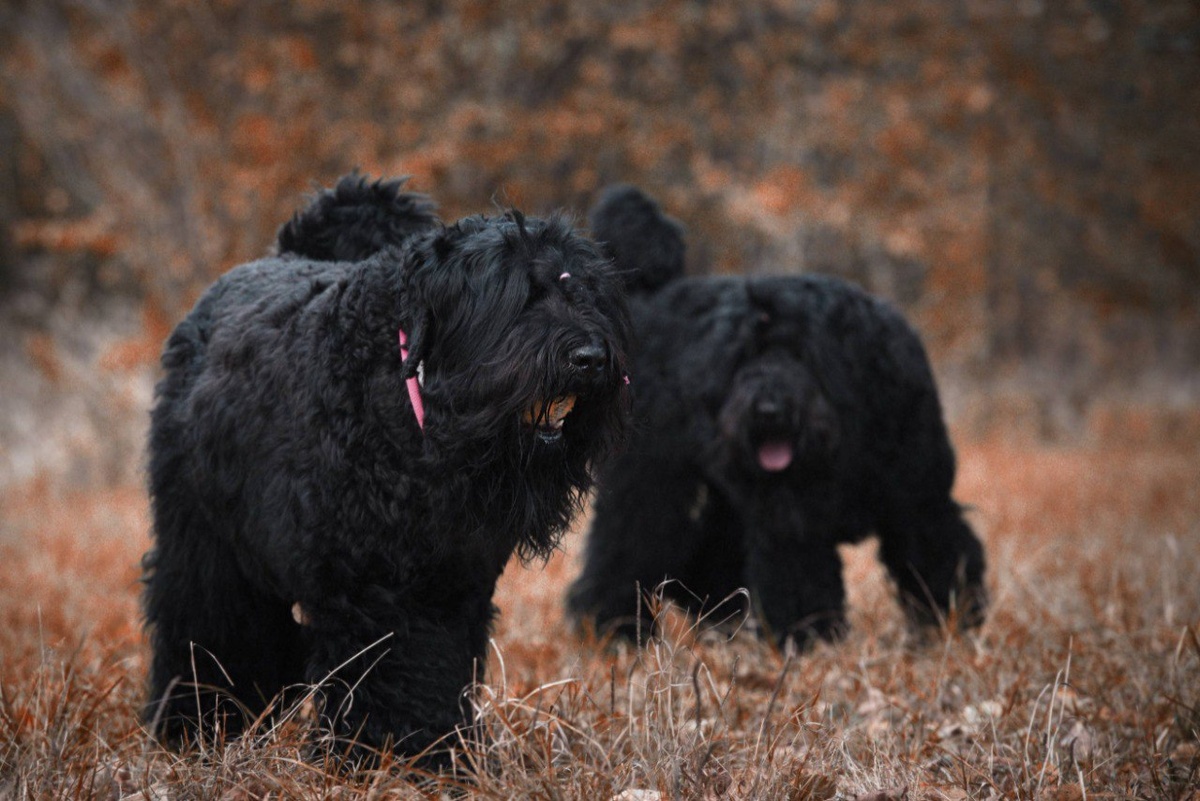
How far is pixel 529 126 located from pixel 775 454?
5.85 metres

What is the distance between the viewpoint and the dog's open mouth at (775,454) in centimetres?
444

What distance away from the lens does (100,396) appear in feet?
35.2

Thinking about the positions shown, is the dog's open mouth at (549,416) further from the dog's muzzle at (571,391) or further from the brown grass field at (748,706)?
the brown grass field at (748,706)

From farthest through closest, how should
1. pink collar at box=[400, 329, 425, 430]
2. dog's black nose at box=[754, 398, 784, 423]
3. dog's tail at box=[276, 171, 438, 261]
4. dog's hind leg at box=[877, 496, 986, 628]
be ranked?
1. dog's hind leg at box=[877, 496, 986, 628]
2. dog's black nose at box=[754, 398, 784, 423]
3. dog's tail at box=[276, 171, 438, 261]
4. pink collar at box=[400, 329, 425, 430]

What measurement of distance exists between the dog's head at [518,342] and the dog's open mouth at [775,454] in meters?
1.76

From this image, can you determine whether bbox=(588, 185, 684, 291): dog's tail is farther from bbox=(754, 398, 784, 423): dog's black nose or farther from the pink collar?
the pink collar

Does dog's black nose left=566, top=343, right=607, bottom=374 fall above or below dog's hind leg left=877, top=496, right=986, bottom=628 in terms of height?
above

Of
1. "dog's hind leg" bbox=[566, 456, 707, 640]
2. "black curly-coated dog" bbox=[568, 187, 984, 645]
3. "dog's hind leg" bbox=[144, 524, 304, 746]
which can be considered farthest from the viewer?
"dog's hind leg" bbox=[566, 456, 707, 640]

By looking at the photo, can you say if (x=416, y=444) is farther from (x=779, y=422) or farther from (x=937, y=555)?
(x=937, y=555)

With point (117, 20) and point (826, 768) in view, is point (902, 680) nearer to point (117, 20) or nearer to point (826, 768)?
point (826, 768)

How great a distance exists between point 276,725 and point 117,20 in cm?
859

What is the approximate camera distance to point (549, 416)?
105 inches

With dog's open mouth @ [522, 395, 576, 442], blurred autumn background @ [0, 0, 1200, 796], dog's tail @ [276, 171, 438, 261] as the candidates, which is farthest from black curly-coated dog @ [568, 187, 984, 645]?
blurred autumn background @ [0, 0, 1200, 796]

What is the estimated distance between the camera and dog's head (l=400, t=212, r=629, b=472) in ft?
8.43
